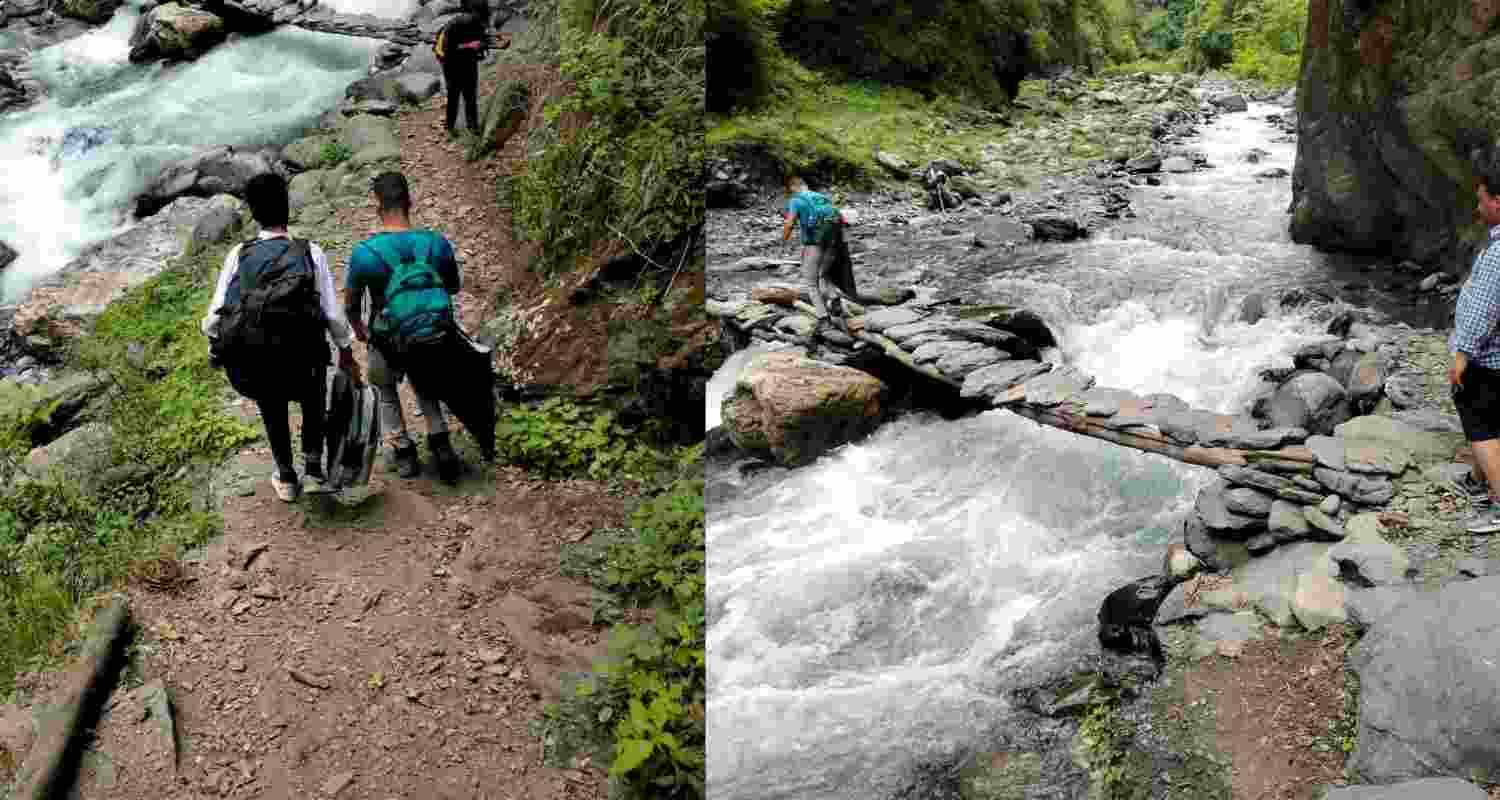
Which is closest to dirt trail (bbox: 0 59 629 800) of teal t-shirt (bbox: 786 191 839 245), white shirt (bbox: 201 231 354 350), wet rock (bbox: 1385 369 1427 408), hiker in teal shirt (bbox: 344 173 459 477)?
hiker in teal shirt (bbox: 344 173 459 477)

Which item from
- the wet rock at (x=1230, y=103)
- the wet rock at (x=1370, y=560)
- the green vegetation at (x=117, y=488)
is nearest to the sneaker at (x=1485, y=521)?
the wet rock at (x=1370, y=560)

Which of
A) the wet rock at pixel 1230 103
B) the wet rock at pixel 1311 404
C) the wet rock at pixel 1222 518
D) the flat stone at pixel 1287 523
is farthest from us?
the wet rock at pixel 1230 103

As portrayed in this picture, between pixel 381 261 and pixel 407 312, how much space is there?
207 millimetres

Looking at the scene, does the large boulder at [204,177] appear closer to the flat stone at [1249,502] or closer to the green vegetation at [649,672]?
the green vegetation at [649,672]

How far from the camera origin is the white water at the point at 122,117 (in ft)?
32.6

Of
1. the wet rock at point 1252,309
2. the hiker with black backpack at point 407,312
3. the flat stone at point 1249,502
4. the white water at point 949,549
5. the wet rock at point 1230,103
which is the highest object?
the wet rock at point 1230,103

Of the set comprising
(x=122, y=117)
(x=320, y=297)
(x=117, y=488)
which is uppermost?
(x=320, y=297)

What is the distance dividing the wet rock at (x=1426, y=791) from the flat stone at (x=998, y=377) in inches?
128

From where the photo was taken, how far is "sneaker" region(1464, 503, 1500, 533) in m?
2.98

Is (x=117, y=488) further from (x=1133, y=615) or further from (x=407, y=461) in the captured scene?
(x=1133, y=615)

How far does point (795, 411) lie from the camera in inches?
215

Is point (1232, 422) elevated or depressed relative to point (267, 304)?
depressed

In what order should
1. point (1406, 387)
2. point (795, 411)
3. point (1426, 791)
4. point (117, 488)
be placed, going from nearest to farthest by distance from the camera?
point (1426, 791) < point (1406, 387) < point (117, 488) < point (795, 411)

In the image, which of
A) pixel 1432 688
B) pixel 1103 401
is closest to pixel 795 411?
pixel 1103 401
